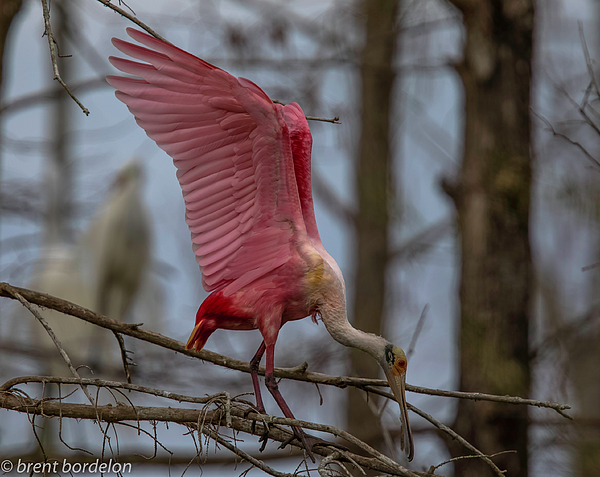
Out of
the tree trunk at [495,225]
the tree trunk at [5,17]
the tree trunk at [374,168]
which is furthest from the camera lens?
the tree trunk at [374,168]

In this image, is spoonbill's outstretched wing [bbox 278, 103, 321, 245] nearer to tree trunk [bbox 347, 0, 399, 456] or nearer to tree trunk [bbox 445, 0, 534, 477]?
tree trunk [bbox 445, 0, 534, 477]

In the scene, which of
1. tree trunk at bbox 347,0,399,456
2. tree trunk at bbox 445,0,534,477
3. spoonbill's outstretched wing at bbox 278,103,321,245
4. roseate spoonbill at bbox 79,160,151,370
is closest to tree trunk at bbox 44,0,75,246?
roseate spoonbill at bbox 79,160,151,370

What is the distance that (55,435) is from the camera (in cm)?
834

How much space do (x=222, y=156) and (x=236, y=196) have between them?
0.16 metres

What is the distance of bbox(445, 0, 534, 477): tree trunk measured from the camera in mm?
4859

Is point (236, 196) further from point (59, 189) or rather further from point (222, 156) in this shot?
point (59, 189)

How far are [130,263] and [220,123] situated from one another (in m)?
6.93

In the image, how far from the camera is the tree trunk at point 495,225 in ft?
15.9

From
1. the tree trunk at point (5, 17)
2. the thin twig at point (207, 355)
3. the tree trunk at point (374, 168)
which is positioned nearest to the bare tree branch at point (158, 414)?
the thin twig at point (207, 355)

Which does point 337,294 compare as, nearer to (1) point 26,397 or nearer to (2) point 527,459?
(1) point 26,397

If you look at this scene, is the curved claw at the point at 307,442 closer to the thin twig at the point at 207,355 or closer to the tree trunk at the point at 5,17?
the thin twig at the point at 207,355

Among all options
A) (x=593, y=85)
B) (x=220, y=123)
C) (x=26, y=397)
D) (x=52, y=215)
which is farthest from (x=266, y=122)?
(x=52, y=215)

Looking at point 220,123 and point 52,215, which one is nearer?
point 220,123

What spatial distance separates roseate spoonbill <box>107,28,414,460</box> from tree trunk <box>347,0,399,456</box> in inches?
207
